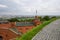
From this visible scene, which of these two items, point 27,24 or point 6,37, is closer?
point 6,37

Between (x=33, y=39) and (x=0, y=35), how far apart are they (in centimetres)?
1699

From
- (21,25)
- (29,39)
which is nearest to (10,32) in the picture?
(29,39)

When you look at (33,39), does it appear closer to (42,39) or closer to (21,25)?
(42,39)

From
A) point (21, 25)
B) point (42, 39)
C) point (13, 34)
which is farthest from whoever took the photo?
point (21, 25)

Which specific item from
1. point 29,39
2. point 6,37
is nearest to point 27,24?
point 6,37

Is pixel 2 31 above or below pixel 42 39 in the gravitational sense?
below

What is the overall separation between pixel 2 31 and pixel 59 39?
17206 mm

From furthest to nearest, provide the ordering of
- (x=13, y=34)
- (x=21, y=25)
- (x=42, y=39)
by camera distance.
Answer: (x=21, y=25), (x=13, y=34), (x=42, y=39)

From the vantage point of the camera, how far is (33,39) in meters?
7.71

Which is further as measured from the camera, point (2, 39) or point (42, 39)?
point (2, 39)

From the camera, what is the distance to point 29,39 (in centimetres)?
801

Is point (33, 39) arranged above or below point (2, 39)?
above

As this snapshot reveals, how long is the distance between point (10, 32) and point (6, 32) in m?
0.69

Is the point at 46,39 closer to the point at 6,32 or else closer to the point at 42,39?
the point at 42,39
